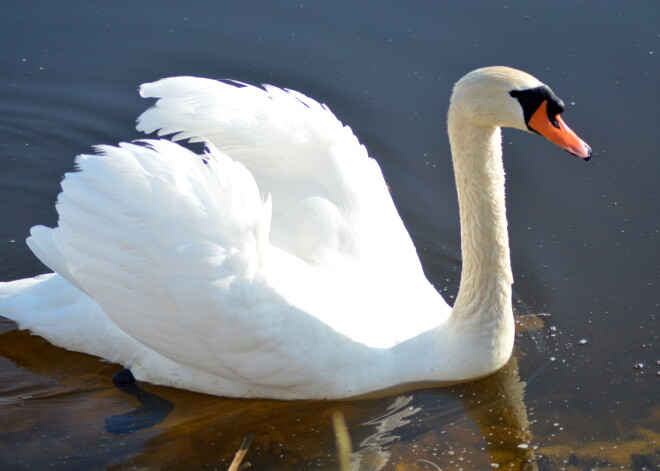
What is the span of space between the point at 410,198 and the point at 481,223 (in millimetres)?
2208

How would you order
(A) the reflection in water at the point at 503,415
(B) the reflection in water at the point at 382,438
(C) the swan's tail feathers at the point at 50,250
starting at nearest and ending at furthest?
(B) the reflection in water at the point at 382,438 < (A) the reflection in water at the point at 503,415 < (C) the swan's tail feathers at the point at 50,250

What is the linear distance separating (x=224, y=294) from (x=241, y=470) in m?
1.15

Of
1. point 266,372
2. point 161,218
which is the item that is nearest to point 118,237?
point 161,218

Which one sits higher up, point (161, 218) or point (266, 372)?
point (161, 218)

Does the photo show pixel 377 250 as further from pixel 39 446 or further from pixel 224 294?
pixel 39 446

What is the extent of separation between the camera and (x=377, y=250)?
7305 millimetres

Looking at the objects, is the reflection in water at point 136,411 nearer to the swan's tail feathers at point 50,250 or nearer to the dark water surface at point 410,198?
the dark water surface at point 410,198

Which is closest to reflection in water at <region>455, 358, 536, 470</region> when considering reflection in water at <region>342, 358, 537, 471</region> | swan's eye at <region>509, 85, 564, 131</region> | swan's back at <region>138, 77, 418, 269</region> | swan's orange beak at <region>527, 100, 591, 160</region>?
reflection in water at <region>342, 358, 537, 471</region>

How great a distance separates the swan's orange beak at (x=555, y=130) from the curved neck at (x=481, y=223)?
323 mm

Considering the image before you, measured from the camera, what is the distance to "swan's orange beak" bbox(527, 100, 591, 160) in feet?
20.3

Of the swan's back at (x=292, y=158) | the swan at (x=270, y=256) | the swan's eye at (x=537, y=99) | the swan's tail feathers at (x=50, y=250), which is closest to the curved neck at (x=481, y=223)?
the swan at (x=270, y=256)

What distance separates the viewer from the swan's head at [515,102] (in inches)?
242

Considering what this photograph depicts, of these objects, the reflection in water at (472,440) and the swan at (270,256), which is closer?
the swan at (270,256)

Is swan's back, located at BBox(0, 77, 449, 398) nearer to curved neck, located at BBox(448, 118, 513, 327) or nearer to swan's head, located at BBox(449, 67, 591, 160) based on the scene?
curved neck, located at BBox(448, 118, 513, 327)
